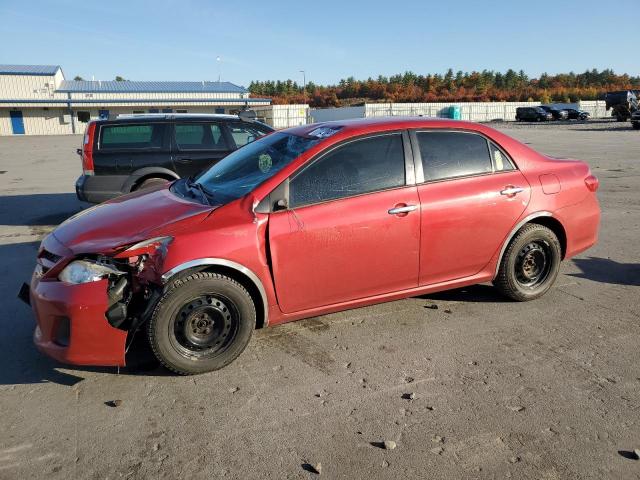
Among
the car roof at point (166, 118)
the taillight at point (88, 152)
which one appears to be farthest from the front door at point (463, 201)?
the taillight at point (88, 152)

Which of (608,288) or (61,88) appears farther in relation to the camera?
(61,88)

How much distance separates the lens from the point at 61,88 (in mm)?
51781

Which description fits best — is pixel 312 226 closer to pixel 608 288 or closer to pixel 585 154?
pixel 608 288

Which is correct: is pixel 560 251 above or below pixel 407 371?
above

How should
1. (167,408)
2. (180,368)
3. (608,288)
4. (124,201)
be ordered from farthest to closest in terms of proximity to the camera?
(608,288) < (124,201) < (180,368) < (167,408)

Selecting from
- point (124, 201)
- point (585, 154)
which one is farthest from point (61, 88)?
point (124, 201)

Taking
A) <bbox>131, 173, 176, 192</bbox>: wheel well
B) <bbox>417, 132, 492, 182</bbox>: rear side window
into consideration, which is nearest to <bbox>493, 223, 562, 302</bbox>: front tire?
<bbox>417, 132, 492, 182</bbox>: rear side window

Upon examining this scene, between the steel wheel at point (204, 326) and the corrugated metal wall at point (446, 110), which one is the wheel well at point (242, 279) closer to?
the steel wheel at point (204, 326)

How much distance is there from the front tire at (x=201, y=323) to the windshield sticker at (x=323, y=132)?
140 cm

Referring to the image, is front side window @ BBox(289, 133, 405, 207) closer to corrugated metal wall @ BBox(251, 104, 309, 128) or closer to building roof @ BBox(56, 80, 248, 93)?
corrugated metal wall @ BBox(251, 104, 309, 128)

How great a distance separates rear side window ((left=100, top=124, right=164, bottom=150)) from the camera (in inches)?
303

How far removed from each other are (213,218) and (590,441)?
2.65 meters

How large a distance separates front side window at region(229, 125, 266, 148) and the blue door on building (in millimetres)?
49200

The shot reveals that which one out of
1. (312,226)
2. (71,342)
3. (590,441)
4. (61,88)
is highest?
(61,88)
